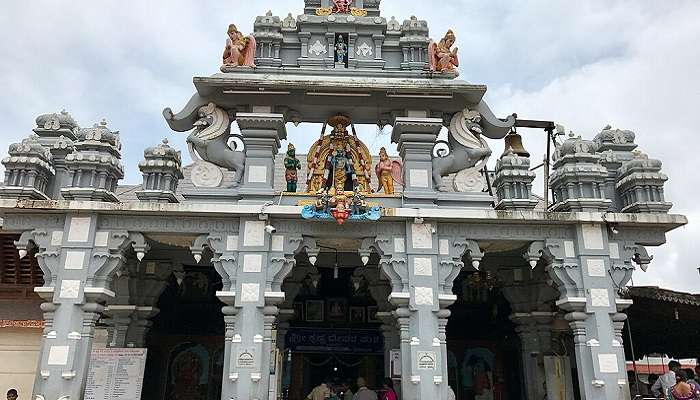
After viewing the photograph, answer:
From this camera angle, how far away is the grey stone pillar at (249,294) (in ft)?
38.5

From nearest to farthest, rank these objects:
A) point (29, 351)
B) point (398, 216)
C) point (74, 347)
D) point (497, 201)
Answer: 1. point (74, 347)
2. point (398, 216)
3. point (497, 201)
4. point (29, 351)

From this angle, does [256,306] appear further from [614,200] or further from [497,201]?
[614,200]

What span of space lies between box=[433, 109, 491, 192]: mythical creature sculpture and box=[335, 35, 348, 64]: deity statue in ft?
11.1

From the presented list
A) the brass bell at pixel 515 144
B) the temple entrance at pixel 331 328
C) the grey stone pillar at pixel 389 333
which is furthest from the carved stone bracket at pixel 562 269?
the temple entrance at pixel 331 328

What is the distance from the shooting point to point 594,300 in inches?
497

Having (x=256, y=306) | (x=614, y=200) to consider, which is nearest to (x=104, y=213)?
(x=256, y=306)

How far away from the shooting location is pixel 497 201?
14430 mm

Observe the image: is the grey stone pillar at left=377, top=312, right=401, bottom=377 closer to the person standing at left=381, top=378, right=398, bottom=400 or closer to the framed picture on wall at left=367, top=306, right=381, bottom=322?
the person standing at left=381, top=378, right=398, bottom=400

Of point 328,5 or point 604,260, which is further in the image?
point 328,5

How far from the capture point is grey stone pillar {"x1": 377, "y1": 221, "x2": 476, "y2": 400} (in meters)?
11.9

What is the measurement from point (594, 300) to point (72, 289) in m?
11.7

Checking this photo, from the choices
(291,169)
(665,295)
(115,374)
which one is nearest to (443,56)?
(291,169)

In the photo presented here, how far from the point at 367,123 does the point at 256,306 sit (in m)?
5.76

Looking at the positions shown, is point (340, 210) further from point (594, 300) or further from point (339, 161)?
point (594, 300)
